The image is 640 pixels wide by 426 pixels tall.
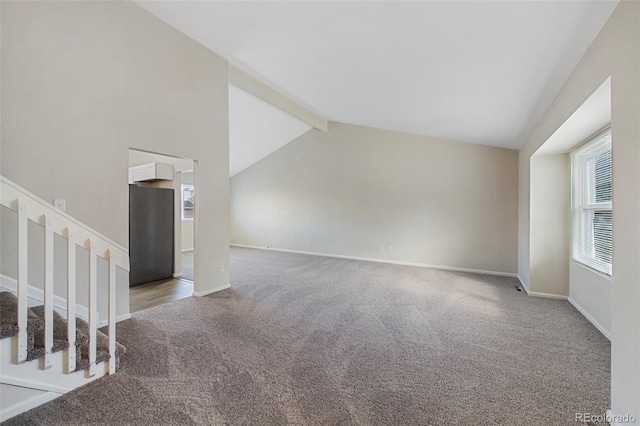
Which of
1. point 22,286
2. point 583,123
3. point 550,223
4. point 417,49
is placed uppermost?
point 417,49

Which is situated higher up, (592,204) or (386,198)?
(386,198)

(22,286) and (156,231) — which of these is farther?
(156,231)

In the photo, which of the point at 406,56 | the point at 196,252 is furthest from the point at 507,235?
the point at 196,252

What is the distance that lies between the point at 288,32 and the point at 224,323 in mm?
3278

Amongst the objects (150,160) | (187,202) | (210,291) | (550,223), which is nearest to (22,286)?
(210,291)

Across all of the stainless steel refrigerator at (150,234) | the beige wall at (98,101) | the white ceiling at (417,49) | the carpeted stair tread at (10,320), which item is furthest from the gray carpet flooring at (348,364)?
the white ceiling at (417,49)

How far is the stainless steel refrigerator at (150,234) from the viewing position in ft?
15.2

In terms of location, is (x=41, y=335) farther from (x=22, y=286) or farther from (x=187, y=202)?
(x=187, y=202)

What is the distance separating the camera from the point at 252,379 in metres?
2.14

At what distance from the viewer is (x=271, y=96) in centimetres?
543

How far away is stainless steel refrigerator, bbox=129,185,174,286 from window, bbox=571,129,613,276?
6.24 meters

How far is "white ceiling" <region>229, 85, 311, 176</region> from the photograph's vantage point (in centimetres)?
555

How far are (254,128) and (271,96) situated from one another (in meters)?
1.46

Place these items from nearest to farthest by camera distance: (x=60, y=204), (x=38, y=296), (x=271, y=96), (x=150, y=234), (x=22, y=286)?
1. (x=22, y=286)
2. (x=38, y=296)
3. (x=60, y=204)
4. (x=150, y=234)
5. (x=271, y=96)
